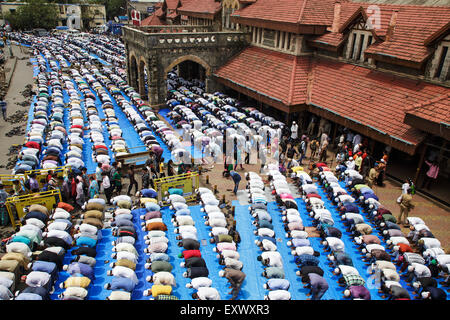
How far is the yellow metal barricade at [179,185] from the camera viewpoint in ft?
60.2

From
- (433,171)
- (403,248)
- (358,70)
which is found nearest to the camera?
(403,248)

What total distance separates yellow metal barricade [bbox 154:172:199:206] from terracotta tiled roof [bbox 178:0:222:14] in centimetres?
3007

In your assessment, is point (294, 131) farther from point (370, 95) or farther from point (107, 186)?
point (107, 186)

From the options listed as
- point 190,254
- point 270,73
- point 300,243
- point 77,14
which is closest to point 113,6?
point 77,14

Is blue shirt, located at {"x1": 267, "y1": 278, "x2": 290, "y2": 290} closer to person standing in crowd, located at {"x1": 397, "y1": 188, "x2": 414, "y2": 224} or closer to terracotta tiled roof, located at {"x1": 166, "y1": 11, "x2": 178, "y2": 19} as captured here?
person standing in crowd, located at {"x1": 397, "y1": 188, "x2": 414, "y2": 224}

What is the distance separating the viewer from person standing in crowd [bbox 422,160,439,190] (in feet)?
62.6

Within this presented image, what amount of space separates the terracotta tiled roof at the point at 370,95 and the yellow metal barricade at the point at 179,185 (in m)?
12.5

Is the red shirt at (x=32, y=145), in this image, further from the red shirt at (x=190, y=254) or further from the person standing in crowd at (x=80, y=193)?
the red shirt at (x=190, y=254)

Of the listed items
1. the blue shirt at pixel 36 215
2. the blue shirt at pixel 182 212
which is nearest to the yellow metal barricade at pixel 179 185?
the blue shirt at pixel 182 212

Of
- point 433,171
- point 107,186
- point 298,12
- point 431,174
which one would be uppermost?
point 298,12

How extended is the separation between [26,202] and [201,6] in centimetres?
3824

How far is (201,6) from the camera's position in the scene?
45469 millimetres

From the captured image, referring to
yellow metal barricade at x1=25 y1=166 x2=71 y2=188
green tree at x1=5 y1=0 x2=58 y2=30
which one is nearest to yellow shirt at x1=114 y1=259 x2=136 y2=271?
yellow metal barricade at x1=25 y1=166 x2=71 y2=188
